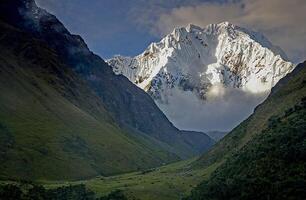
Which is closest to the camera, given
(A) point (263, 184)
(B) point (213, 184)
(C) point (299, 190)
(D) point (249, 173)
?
(C) point (299, 190)

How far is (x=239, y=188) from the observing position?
167 meters

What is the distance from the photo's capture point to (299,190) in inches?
5856

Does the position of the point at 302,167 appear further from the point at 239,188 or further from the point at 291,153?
the point at 239,188

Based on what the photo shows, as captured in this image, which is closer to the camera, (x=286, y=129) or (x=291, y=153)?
(x=291, y=153)

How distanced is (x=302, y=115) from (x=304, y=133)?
2628cm

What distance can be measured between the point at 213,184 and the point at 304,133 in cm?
3881

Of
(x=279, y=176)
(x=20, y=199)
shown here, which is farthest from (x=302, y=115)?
(x=20, y=199)

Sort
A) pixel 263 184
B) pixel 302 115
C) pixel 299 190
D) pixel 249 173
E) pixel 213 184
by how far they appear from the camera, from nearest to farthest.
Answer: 1. pixel 299 190
2. pixel 263 184
3. pixel 249 173
4. pixel 213 184
5. pixel 302 115

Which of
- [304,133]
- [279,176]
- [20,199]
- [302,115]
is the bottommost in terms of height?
[20,199]

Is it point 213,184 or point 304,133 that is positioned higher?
point 304,133

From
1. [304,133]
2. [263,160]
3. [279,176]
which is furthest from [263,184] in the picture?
[304,133]

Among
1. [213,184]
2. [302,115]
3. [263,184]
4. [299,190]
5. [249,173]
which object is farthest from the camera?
[302,115]

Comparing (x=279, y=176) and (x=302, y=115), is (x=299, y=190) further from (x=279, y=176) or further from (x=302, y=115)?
(x=302, y=115)

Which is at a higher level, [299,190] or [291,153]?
[291,153]
